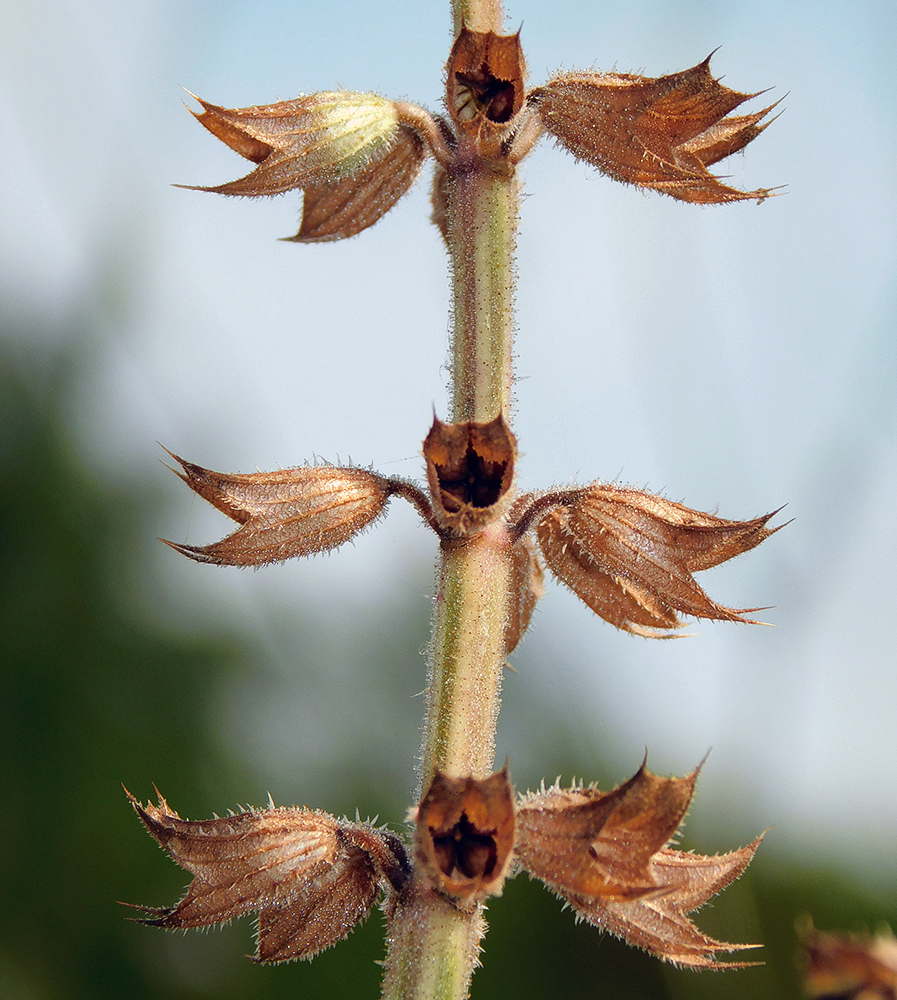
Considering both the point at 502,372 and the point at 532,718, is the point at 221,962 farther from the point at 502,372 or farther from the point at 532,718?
the point at 502,372

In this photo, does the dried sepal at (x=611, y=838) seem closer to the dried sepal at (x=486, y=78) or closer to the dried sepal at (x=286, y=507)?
the dried sepal at (x=286, y=507)

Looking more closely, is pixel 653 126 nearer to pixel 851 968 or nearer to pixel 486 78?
pixel 486 78

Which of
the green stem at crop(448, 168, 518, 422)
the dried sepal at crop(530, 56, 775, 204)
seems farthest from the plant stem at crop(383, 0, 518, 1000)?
the dried sepal at crop(530, 56, 775, 204)

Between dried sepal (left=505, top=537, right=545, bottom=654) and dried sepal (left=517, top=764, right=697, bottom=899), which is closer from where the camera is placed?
dried sepal (left=517, top=764, right=697, bottom=899)

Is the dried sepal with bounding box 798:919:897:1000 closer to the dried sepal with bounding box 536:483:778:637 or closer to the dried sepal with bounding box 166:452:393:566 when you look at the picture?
the dried sepal with bounding box 536:483:778:637

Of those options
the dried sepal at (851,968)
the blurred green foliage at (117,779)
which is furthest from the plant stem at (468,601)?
the blurred green foliage at (117,779)

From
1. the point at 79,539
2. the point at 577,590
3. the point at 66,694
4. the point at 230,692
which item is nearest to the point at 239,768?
the point at 230,692
